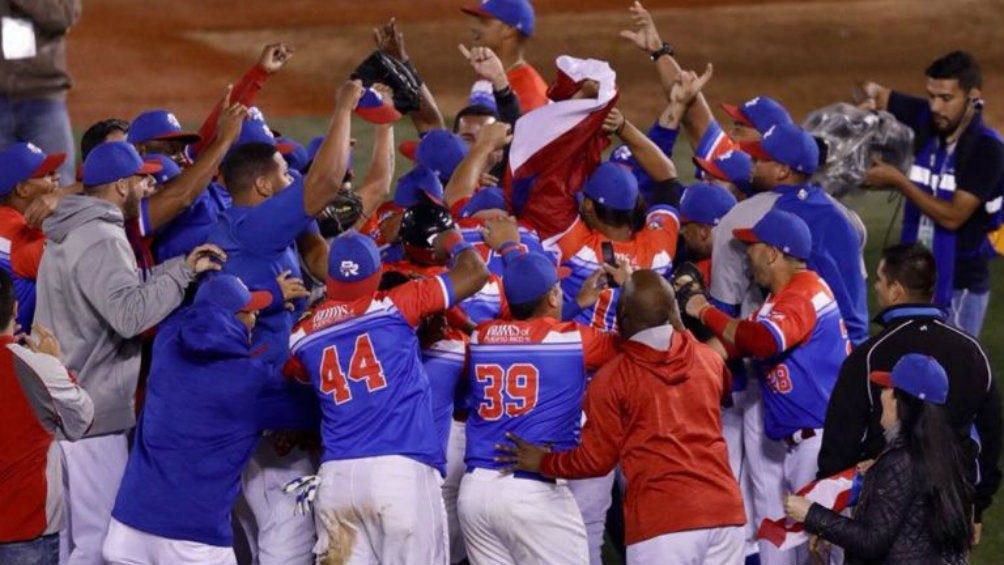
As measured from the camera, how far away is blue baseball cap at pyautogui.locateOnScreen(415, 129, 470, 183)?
25.8 feet

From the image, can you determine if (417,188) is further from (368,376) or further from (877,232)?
(877,232)

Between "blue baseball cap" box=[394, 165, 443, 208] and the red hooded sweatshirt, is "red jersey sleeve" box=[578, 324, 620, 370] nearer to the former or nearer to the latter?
the red hooded sweatshirt

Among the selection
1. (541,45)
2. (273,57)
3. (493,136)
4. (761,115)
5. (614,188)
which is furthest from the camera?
(541,45)

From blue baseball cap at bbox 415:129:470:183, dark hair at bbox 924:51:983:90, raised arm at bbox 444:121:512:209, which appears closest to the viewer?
raised arm at bbox 444:121:512:209

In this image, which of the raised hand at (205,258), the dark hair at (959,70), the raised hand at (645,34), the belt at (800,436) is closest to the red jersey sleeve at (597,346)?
the belt at (800,436)

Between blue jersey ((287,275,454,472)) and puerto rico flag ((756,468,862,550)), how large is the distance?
130cm

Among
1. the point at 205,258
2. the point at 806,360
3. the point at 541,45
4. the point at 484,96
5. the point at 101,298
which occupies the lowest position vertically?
the point at 541,45

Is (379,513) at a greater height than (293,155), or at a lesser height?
lesser

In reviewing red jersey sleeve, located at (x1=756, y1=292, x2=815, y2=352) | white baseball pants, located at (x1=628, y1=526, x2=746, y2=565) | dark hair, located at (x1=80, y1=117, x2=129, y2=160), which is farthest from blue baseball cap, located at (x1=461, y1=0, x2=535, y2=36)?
white baseball pants, located at (x1=628, y1=526, x2=746, y2=565)

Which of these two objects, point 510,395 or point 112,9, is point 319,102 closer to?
point 112,9

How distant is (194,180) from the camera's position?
6703 mm

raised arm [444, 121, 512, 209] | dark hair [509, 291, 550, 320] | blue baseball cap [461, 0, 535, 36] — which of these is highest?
dark hair [509, 291, 550, 320]

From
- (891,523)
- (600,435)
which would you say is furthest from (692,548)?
(891,523)

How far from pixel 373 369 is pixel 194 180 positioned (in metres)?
1.22
